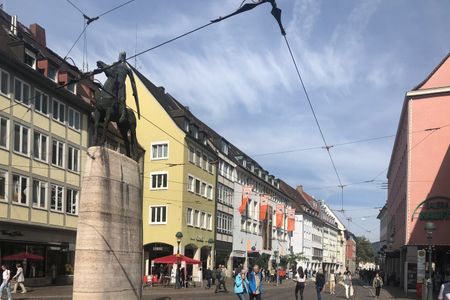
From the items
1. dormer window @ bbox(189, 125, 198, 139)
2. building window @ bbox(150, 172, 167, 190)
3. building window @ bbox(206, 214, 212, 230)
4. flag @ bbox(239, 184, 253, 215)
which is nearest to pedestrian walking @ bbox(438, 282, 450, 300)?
building window @ bbox(150, 172, 167, 190)

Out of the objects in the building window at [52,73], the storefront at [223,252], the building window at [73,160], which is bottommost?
the storefront at [223,252]

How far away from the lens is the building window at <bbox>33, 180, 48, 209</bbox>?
36.6 meters

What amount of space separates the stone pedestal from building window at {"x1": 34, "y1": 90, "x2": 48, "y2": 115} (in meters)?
24.5

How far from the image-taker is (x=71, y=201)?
41.2m

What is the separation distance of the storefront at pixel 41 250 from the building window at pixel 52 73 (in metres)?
10.2

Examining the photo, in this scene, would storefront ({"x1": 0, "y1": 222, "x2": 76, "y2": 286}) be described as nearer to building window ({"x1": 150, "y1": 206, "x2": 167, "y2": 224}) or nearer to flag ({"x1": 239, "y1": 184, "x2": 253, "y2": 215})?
building window ({"x1": 150, "y1": 206, "x2": 167, "y2": 224})

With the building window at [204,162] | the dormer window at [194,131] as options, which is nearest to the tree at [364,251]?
the building window at [204,162]

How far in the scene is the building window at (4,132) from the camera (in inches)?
1310

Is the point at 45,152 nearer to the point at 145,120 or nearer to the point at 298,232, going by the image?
the point at 145,120

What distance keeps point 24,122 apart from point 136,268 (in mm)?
24268

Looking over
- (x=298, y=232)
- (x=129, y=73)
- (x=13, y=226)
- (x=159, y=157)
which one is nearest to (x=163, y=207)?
(x=159, y=157)

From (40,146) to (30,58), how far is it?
5.76 metres

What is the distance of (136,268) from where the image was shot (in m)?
13.9

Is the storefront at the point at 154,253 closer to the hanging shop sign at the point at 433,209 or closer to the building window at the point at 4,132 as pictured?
the building window at the point at 4,132
